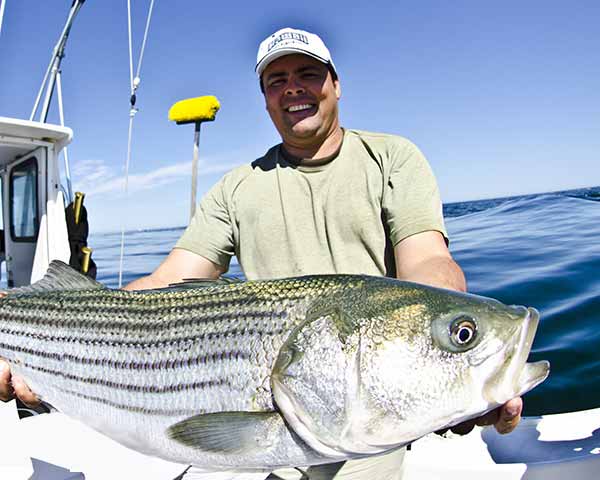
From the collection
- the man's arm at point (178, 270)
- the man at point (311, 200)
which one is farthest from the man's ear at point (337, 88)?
the man's arm at point (178, 270)

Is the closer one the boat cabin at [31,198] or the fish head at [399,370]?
the fish head at [399,370]

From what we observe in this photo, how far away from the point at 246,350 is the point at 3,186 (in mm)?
7853

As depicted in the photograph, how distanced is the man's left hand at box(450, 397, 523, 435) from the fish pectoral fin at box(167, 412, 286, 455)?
0.75 metres

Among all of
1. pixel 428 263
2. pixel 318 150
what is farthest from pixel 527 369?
pixel 318 150

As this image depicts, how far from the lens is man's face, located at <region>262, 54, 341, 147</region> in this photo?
11.0 ft

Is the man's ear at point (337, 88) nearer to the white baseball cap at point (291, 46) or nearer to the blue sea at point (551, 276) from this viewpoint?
the white baseball cap at point (291, 46)

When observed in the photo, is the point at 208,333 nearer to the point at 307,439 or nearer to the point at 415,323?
the point at 307,439

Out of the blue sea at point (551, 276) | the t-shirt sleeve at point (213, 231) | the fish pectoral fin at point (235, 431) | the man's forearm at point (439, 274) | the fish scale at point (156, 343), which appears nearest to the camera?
the fish pectoral fin at point (235, 431)

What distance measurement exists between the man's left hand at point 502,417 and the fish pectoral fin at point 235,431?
746mm

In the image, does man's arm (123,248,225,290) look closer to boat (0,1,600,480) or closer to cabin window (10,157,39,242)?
boat (0,1,600,480)

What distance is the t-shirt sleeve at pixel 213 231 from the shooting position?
348cm

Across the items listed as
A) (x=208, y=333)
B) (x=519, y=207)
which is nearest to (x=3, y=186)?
(x=208, y=333)

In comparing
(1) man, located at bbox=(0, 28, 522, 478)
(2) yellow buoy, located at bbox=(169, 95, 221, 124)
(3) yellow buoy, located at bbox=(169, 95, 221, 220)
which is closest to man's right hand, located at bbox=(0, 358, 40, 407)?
(1) man, located at bbox=(0, 28, 522, 478)

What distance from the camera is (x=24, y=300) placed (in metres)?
2.74
